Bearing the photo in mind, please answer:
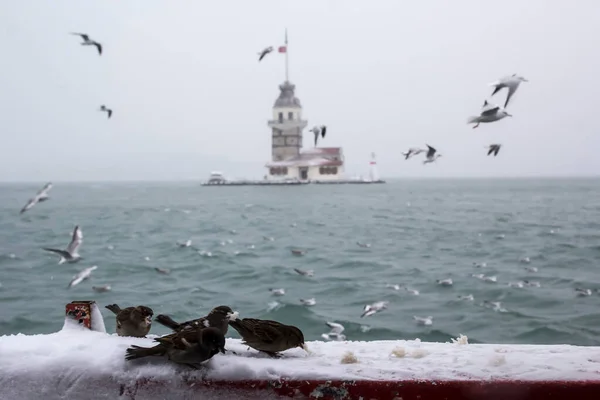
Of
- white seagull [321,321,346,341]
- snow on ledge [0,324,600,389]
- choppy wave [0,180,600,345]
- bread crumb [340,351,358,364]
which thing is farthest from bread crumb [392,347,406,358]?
white seagull [321,321,346,341]

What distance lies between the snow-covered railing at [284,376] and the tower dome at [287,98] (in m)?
53.9

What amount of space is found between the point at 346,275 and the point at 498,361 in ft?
40.3

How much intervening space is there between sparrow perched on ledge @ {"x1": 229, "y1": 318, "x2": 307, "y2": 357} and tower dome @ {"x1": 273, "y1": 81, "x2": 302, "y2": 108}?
53800mm

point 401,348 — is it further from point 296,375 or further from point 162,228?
point 162,228

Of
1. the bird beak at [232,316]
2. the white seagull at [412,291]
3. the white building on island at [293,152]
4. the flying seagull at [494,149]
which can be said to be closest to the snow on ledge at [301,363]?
the bird beak at [232,316]

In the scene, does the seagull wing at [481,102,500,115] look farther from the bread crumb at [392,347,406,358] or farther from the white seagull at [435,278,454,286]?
the white seagull at [435,278,454,286]

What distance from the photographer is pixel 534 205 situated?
34812 mm

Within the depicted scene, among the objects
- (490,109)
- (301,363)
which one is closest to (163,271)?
(490,109)

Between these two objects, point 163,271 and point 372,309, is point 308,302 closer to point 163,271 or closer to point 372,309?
point 372,309

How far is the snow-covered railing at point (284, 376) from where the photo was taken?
136 cm

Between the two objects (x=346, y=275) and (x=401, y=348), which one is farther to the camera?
(x=346, y=275)

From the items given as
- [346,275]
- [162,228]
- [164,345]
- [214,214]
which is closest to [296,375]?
[164,345]

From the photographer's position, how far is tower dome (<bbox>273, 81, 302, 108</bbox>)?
54.8m

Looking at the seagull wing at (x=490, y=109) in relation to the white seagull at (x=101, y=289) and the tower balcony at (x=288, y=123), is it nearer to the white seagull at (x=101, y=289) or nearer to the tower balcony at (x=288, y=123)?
the white seagull at (x=101, y=289)
